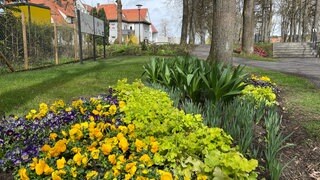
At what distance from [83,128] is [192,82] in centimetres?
194

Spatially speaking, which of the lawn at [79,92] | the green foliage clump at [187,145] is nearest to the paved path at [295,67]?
the lawn at [79,92]

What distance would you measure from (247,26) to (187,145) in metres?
17.7

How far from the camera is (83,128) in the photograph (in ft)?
9.58

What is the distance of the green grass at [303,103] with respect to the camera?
4148mm

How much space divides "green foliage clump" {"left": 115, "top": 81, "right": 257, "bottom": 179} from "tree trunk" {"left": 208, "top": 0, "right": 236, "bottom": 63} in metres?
4.10

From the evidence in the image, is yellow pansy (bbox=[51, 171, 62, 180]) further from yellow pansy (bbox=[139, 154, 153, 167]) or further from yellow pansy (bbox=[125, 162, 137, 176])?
yellow pansy (bbox=[139, 154, 153, 167])

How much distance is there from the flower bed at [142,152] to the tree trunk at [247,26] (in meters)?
17.0

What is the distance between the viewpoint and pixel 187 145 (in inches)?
100

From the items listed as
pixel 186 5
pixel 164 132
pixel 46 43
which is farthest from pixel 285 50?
pixel 164 132

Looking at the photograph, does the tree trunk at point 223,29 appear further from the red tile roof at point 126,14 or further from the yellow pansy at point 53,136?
the red tile roof at point 126,14

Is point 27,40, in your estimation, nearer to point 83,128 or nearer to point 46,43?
point 46,43

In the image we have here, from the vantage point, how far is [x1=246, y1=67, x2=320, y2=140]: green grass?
4.15 meters

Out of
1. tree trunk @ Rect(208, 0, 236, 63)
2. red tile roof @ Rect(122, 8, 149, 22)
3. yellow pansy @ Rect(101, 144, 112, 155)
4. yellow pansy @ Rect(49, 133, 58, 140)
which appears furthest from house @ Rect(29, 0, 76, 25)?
red tile roof @ Rect(122, 8, 149, 22)

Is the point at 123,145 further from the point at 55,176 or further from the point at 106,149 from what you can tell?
the point at 55,176
